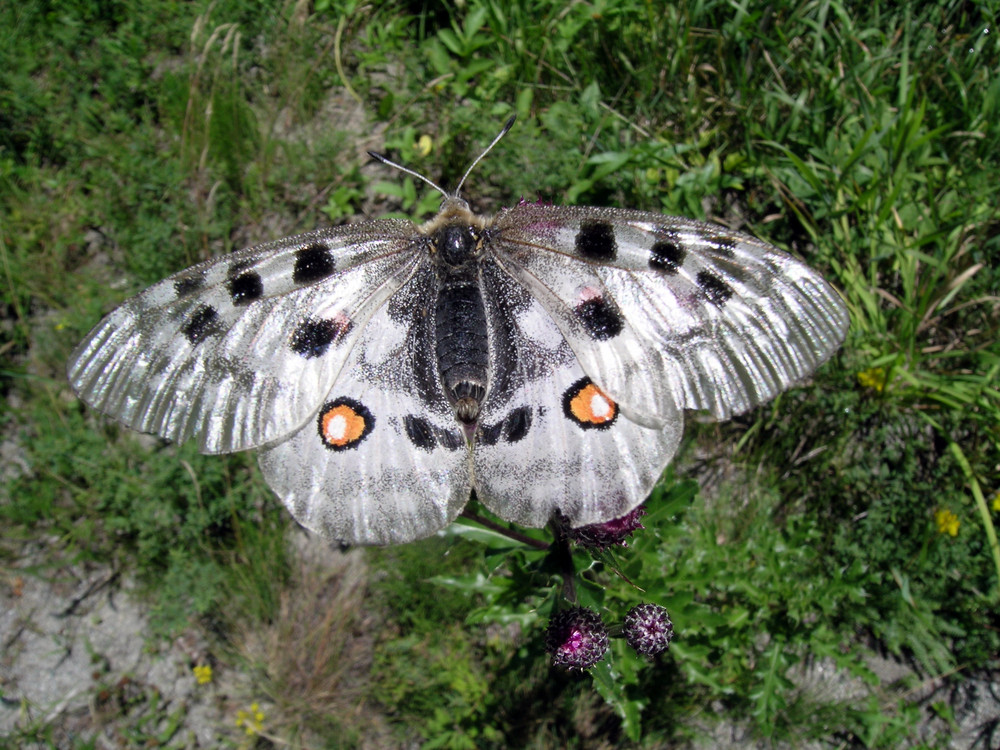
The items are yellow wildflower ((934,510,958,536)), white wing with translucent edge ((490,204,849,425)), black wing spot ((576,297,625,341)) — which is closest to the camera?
white wing with translucent edge ((490,204,849,425))

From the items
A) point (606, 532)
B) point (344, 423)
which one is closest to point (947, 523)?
point (606, 532)

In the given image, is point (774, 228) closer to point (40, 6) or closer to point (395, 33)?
point (395, 33)

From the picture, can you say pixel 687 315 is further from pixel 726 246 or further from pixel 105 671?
pixel 105 671

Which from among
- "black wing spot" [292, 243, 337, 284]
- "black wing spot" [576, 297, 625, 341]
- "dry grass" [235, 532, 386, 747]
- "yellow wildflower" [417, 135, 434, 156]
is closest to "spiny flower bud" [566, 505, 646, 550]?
"black wing spot" [576, 297, 625, 341]

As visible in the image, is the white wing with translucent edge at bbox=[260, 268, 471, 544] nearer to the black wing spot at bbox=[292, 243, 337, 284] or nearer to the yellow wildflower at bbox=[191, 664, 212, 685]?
the black wing spot at bbox=[292, 243, 337, 284]

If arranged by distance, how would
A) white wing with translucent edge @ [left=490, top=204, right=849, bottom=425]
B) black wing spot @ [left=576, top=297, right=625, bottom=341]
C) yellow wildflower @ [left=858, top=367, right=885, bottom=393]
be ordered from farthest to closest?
yellow wildflower @ [left=858, top=367, right=885, bottom=393]
black wing spot @ [left=576, top=297, right=625, bottom=341]
white wing with translucent edge @ [left=490, top=204, right=849, bottom=425]

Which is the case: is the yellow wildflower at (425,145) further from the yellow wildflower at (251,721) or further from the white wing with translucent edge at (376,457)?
the yellow wildflower at (251,721)

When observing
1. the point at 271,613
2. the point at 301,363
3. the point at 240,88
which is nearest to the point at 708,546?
the point at 301,363

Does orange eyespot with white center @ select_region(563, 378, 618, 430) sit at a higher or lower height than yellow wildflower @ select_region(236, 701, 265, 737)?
higher
